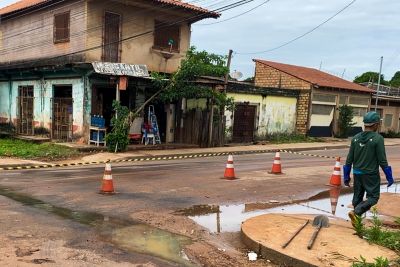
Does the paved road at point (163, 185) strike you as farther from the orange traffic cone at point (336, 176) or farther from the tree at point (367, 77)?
the tree at point (367, 77)

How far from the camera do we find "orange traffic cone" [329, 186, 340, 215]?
9.24 meters

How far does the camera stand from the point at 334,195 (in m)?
10.6

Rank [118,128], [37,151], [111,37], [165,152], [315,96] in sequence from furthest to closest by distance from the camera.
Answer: [315,96] → [111,37] → [165,152] → [118,128] → [37,151]

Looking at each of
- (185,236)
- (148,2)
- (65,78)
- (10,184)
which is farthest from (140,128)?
(185,236)

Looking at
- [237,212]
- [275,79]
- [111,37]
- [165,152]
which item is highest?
[111,37]

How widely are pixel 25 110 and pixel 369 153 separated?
21.3m

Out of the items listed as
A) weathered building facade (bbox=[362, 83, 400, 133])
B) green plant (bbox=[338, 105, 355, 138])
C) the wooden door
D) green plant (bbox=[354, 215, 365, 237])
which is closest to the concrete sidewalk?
green plant (bbox=[338, 105, 355, 138])

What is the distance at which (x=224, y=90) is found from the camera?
23.5m

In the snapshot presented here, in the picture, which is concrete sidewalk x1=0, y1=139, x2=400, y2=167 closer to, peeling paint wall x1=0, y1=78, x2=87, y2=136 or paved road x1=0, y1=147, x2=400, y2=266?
paved road x1=0, y1=147, x2=400, y2=266

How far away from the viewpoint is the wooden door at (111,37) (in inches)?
826

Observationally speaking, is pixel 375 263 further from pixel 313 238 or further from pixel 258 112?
pixel 258 112

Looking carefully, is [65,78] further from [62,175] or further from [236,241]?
[236,241]

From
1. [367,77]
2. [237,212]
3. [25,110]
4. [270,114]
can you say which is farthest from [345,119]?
[367,77]

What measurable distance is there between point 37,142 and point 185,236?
1624cm
